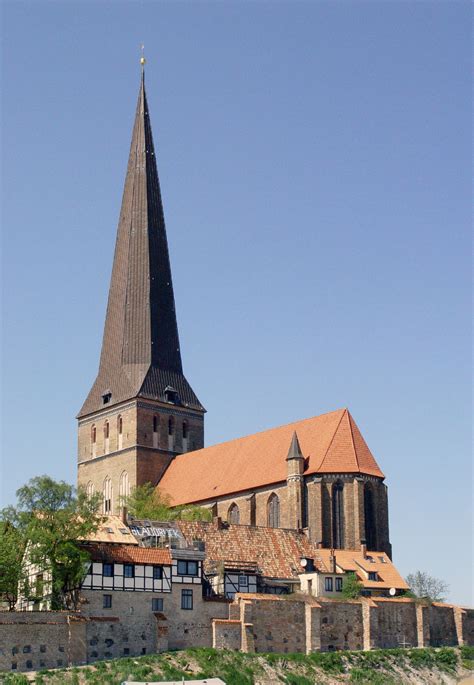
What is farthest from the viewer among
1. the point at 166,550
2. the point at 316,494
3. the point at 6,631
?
the point at 316,494

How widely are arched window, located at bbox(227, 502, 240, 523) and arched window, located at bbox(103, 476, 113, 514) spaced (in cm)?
1298

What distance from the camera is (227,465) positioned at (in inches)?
3708

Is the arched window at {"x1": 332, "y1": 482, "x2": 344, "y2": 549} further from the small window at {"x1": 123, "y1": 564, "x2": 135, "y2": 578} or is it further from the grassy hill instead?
the small window at {"x1": 123, "y1": 564, "x2": 135, "y2": 578}

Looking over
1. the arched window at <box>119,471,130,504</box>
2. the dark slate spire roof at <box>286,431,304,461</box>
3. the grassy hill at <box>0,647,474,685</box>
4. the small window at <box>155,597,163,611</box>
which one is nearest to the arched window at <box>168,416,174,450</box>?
the arched window at <box>119,471,130,504</box>

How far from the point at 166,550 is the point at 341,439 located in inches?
916

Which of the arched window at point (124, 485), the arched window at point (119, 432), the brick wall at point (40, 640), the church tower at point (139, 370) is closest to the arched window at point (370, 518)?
the church tower at point (139, 370)

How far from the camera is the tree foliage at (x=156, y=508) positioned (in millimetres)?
82106

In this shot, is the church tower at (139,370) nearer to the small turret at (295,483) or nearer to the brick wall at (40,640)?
the small turret at (295,483)

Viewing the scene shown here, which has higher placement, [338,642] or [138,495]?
[138,495]

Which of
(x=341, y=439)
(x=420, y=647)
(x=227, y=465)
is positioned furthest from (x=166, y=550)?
(x=227, y=465)

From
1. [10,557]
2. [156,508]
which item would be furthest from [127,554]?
[156,508]

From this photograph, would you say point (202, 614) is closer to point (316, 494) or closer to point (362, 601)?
point (362, 601)

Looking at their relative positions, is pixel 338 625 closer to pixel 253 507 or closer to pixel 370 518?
pixel 370 518

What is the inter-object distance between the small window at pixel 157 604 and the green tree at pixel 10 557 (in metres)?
7.45
